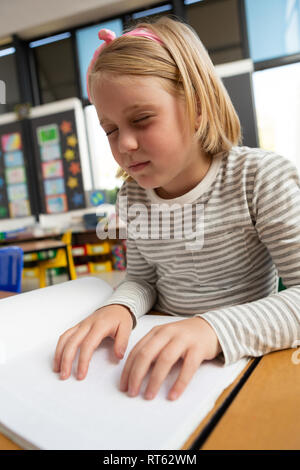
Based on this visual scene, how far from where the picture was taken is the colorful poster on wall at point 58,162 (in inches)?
170

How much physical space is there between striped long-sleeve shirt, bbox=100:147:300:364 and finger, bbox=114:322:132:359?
6 cm

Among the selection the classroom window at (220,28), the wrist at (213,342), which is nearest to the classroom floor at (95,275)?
the classroom window at (220,28)

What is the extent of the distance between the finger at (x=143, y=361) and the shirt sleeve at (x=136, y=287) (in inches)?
6.1

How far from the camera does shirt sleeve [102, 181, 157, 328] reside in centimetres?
50

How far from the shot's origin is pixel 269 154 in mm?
543

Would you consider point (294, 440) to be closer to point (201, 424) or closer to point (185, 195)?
point (201, 424)

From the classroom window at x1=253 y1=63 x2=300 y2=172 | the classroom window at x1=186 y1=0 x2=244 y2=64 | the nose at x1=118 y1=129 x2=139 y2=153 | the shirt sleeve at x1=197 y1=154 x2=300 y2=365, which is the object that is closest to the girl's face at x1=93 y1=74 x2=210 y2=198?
the nose at x1=118 y1=129 x2=139 y2=153

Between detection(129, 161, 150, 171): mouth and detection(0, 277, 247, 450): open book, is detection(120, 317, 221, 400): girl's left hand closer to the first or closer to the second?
detection(0, 277, 247, 450): open book

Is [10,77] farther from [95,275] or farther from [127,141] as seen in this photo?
[127,141]

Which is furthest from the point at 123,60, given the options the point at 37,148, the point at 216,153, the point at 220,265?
the point at 37,148

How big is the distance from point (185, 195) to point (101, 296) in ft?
0.72

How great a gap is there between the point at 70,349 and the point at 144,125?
0.99 ft

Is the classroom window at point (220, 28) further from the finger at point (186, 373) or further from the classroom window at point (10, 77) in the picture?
the finger at point (186, 373)

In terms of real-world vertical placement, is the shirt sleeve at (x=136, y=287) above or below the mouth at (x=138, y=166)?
below
